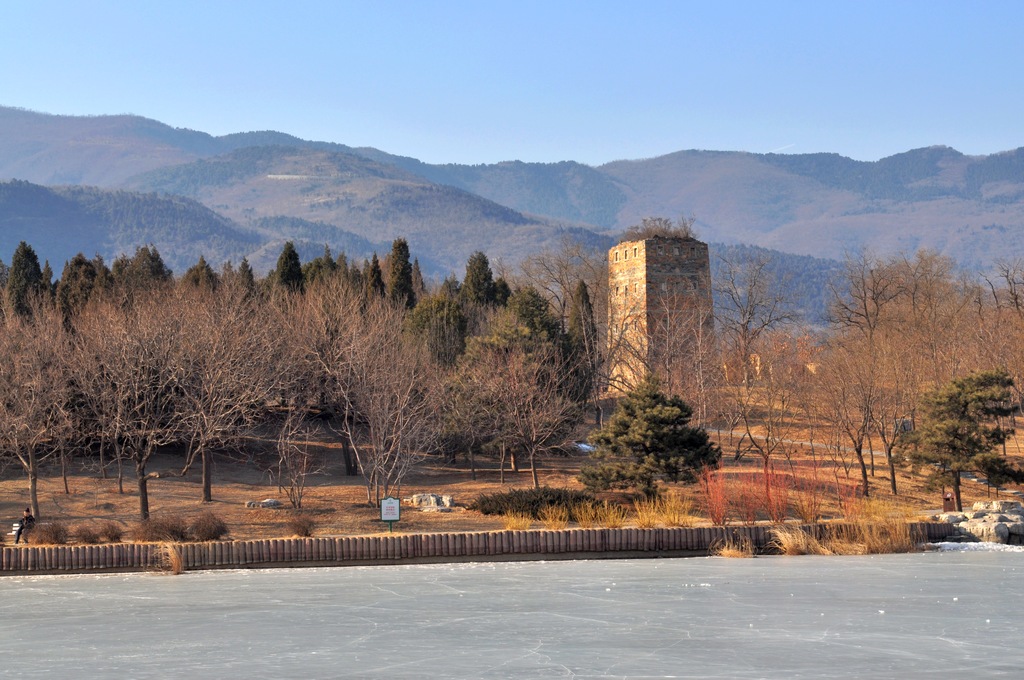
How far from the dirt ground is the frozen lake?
8645mm

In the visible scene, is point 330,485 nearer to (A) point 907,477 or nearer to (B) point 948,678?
(A) point 907,477

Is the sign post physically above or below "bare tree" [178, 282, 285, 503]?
below

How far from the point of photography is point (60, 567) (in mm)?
21391

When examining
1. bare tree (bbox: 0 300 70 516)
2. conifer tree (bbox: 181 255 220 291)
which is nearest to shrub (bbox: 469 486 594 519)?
bare tree (bbox: 0 300 70 516)

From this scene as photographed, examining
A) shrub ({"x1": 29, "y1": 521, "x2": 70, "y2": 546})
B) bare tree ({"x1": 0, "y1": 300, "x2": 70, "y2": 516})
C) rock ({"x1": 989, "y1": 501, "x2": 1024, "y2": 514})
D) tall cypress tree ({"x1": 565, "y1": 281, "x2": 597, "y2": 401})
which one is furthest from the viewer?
tall cypress tree ({"x1": 565, "y1": 281, "x2": 597, "y2": 401})

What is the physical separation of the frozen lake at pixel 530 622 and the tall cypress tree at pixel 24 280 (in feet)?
114

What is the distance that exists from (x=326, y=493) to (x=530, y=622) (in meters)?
21.8

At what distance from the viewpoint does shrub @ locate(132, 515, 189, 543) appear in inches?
933

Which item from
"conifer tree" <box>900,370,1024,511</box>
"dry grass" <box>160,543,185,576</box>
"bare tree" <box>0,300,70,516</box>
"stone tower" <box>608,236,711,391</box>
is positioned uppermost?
"stone tower" <box>608,236,711,391</box>

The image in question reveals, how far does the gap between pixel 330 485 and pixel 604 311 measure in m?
32.5

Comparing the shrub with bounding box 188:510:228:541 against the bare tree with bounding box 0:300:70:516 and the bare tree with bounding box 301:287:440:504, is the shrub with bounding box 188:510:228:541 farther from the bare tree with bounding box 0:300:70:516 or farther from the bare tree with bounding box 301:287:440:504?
the bare tree with bounding box 0:300:70:516

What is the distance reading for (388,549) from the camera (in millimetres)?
22047

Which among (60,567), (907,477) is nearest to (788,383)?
(907,477)

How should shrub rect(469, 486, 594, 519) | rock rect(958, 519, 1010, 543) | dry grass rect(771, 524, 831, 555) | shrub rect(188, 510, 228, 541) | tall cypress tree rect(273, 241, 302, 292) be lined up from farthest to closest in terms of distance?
tall cypress tree rect(273, 241, 302, 292), shrub rect(469, 486, 594, 519), rock rect(958, 519, 1010, 543), shrub rect(188, 510, 228, 541), dry grass rect(771, 524, 831, 555)
